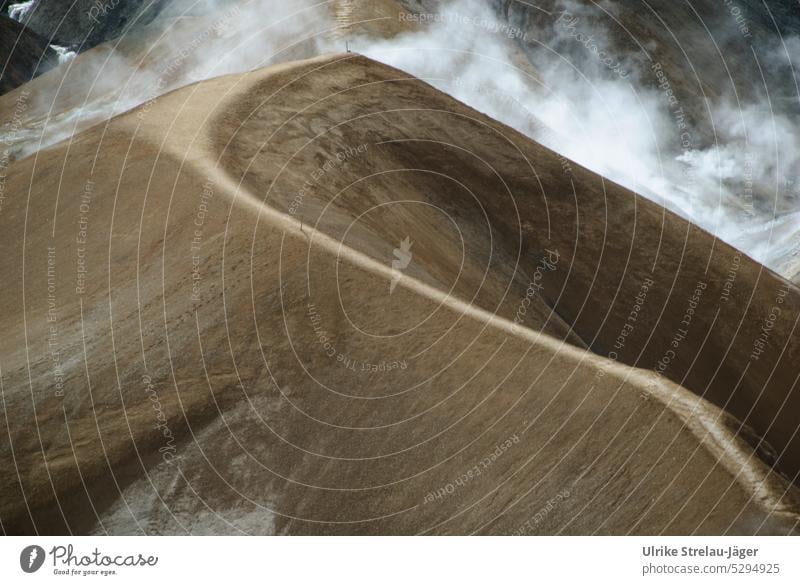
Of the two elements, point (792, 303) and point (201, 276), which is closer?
point (201, 276)

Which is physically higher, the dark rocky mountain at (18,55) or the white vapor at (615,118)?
the white vapor at (615,118)

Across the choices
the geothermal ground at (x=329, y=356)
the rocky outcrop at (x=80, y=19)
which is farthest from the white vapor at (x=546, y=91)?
the rocky outcrop at (x=80, y=19)

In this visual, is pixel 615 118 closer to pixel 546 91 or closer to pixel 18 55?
pixel 546 91

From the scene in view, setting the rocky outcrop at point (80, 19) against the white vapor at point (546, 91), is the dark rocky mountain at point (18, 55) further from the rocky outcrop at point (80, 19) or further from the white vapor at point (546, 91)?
the white vapor at point (546, 91)

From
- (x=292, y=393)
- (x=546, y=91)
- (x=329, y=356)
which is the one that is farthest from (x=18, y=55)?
(x=292, y=393)

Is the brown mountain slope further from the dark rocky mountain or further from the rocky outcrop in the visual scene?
the rocky outcrop

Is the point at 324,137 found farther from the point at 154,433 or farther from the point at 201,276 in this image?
the point at 154,433

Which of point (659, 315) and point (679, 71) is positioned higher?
point (679, 71)
